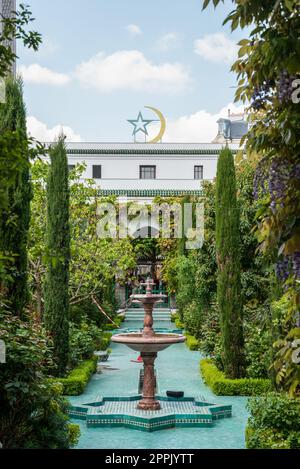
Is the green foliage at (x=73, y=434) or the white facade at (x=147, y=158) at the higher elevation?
the white facade at (x=147, y=158)

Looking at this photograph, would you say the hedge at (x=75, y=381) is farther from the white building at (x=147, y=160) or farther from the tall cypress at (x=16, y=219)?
the white building at (x=147, y=160)

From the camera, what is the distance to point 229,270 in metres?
11.9

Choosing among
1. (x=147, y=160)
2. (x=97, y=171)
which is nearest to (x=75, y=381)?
(x=97, y=171)

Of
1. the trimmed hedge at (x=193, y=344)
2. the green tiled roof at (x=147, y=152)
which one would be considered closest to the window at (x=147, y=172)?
the green tiled roof at (x=147, y=152)

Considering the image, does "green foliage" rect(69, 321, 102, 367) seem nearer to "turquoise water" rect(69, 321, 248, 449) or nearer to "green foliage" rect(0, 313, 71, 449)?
"turquoise water" rect(69, 321, 248, 449)

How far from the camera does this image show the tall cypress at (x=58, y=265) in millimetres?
11500

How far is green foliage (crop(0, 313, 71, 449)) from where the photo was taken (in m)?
5.74

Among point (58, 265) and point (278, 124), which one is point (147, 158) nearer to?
point (58, 265)

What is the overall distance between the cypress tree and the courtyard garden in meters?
0.02

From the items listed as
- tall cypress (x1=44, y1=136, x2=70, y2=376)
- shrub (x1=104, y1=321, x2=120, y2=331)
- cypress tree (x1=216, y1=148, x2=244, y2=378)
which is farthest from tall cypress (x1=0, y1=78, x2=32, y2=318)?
shrub (x1=104, y1=321, x2=120, y2=331)

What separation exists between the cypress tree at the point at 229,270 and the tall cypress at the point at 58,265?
2993 millimetres

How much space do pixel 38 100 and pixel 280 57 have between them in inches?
650

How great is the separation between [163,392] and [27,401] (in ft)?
17.0

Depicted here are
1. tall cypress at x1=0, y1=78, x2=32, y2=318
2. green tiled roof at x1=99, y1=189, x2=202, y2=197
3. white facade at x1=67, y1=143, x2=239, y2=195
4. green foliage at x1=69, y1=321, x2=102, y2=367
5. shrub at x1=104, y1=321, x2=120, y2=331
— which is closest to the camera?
tall cypress at x1=0, y1=78, x2=32, y2=318
